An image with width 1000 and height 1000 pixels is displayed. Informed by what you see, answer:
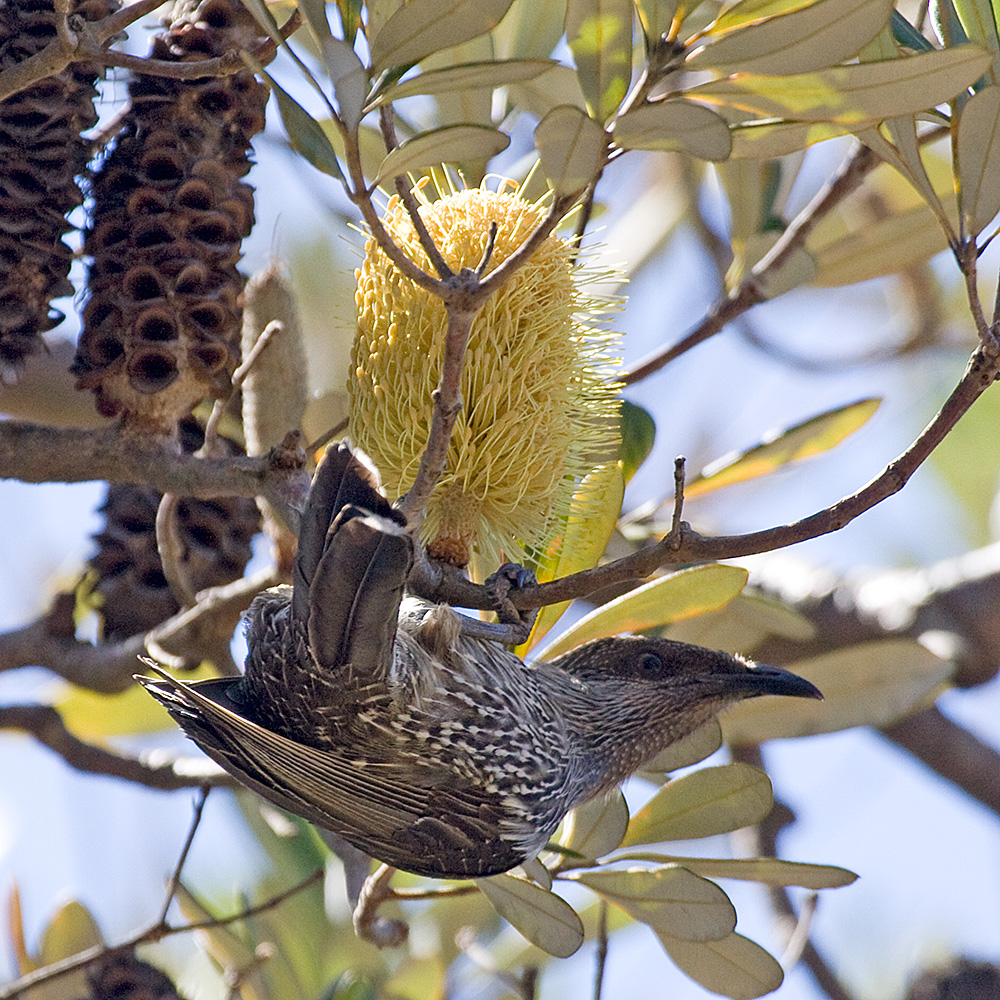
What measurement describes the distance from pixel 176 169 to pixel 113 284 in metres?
0.20

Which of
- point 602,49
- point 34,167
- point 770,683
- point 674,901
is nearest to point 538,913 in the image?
point 674,901

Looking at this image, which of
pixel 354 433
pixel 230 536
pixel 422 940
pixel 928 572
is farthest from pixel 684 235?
pixel 354 433

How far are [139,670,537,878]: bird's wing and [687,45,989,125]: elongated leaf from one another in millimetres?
999

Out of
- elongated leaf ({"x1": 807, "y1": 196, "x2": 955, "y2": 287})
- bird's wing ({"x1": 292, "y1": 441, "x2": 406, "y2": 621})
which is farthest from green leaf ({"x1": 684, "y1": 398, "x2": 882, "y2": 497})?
bird's wing ({"x1": 292, "y1": 441, "x2": 406, "y2": 621})

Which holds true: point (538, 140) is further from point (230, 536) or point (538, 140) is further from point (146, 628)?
point (146, 628)

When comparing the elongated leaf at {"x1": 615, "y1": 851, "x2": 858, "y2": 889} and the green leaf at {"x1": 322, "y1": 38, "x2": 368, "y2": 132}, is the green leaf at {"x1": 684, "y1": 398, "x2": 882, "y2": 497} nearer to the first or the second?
the elongated leaf at {"x1": 615, "y1": 851, "x2": 858, "y2": 889}

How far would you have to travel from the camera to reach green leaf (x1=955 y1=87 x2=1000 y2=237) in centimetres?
141

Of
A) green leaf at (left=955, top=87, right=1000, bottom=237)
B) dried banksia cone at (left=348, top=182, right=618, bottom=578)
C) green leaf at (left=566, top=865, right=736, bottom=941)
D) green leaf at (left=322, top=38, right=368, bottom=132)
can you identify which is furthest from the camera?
green leaf at (left=566, top=865, right=736, bottom=941)

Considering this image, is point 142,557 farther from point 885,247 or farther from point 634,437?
point 885,247

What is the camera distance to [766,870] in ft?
5.84

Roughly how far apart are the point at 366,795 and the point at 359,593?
0.41 m

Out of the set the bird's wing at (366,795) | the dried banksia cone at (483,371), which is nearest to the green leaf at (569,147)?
the dried banksia cone at (483,371)

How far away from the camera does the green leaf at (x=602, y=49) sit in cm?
126

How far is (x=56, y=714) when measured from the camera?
255cm
